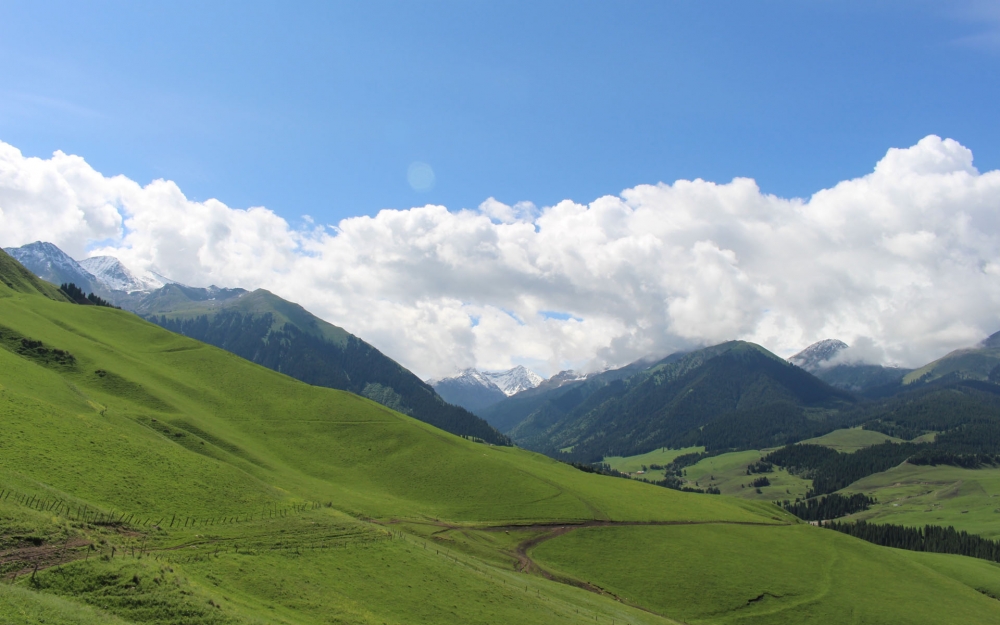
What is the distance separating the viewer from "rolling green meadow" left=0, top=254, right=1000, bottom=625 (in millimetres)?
43406

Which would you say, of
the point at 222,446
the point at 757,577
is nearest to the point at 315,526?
the point at 222,446

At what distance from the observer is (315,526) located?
216 ft

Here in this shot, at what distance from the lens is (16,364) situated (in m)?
105

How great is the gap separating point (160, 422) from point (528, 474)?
81.2 m

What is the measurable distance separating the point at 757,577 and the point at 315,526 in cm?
8182

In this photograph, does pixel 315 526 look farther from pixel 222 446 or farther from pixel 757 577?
pixel 757 577

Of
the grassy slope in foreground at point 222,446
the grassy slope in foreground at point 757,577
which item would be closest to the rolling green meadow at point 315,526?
the grassy slope in foreground at point 757,577

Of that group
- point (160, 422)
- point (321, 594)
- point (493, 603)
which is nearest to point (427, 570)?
point (493, 603)

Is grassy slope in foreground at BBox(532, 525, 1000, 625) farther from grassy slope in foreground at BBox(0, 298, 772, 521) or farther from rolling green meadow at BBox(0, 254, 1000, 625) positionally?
grassy slope in foreground at BBox(0, 298, 772, 521)

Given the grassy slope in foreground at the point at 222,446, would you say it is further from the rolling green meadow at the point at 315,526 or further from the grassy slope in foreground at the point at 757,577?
the grassy slope in foreground at the point at 757,577

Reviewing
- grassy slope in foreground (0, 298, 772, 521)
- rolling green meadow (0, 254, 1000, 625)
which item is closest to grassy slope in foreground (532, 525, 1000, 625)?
rolling green meadow (0, 254, 1000, 625)

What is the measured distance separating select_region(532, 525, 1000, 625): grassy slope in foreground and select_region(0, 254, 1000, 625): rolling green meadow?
455 millimetres

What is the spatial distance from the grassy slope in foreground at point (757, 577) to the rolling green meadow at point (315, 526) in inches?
17.9

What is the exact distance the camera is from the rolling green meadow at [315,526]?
4341 centimetres
